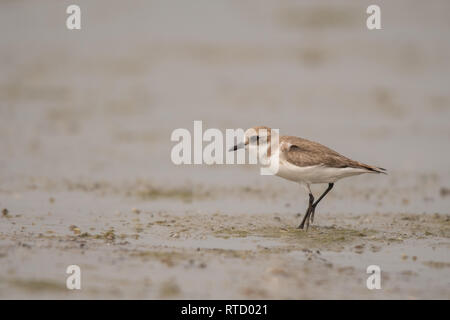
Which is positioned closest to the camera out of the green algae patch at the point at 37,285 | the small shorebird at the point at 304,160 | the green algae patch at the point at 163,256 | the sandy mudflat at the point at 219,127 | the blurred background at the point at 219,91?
Answer: the green algae patch at the point at 37,285

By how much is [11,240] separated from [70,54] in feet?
43.5

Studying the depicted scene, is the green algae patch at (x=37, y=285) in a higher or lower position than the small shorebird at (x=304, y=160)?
lower

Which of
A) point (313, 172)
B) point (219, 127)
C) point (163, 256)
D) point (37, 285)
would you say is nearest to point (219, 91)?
point (219, 127)

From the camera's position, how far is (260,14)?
23.5 meters

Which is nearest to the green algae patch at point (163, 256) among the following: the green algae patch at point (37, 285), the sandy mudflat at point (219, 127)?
the sandy mudflat at point (219, 127)

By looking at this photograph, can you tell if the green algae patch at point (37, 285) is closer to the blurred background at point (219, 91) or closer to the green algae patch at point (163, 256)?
the green algae patch at point (163, 256)

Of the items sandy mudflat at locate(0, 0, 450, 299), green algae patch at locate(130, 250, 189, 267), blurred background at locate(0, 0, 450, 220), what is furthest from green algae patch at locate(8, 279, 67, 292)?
blurred background at locate(0, 0, 450, 220)

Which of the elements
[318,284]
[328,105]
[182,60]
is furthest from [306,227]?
[182,60]

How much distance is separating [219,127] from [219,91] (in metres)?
2.89

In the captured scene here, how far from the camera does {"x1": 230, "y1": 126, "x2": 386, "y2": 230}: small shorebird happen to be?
371 inches

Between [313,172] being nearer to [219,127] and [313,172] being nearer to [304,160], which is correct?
[304,160]

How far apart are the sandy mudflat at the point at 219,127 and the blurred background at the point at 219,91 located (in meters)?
0.06

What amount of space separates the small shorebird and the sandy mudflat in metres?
0.73

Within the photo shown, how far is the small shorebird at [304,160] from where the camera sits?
9422 millimetres
